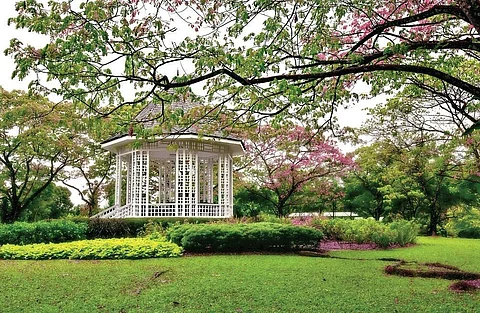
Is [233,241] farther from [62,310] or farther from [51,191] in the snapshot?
[51,191]

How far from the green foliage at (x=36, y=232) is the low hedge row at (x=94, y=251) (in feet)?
3.77

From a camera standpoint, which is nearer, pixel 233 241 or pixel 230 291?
pixel 230 291

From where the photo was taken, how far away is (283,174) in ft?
65.9

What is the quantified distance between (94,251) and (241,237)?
3.24 metres

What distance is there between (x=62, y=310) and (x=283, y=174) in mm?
15437

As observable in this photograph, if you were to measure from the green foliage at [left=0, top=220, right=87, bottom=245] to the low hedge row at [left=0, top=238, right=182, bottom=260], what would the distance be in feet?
3.77

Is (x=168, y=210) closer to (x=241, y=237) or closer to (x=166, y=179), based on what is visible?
(x=166, y=179)

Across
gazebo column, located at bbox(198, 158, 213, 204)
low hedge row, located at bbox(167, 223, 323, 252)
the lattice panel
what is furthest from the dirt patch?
the lattice panel

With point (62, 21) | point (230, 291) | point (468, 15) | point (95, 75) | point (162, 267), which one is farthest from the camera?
point (162, 267)

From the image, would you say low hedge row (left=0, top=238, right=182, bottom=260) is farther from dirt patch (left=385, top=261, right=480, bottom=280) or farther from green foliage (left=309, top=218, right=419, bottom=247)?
green foliage (left=309, top=218, right=419, bottom=247)

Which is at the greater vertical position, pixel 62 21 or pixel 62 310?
pixel 62 21

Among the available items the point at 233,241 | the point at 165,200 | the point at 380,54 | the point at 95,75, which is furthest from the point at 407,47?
the point at 165,200

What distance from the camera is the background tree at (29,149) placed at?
1735 cm

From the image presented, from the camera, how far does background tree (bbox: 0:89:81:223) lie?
56.9ft
